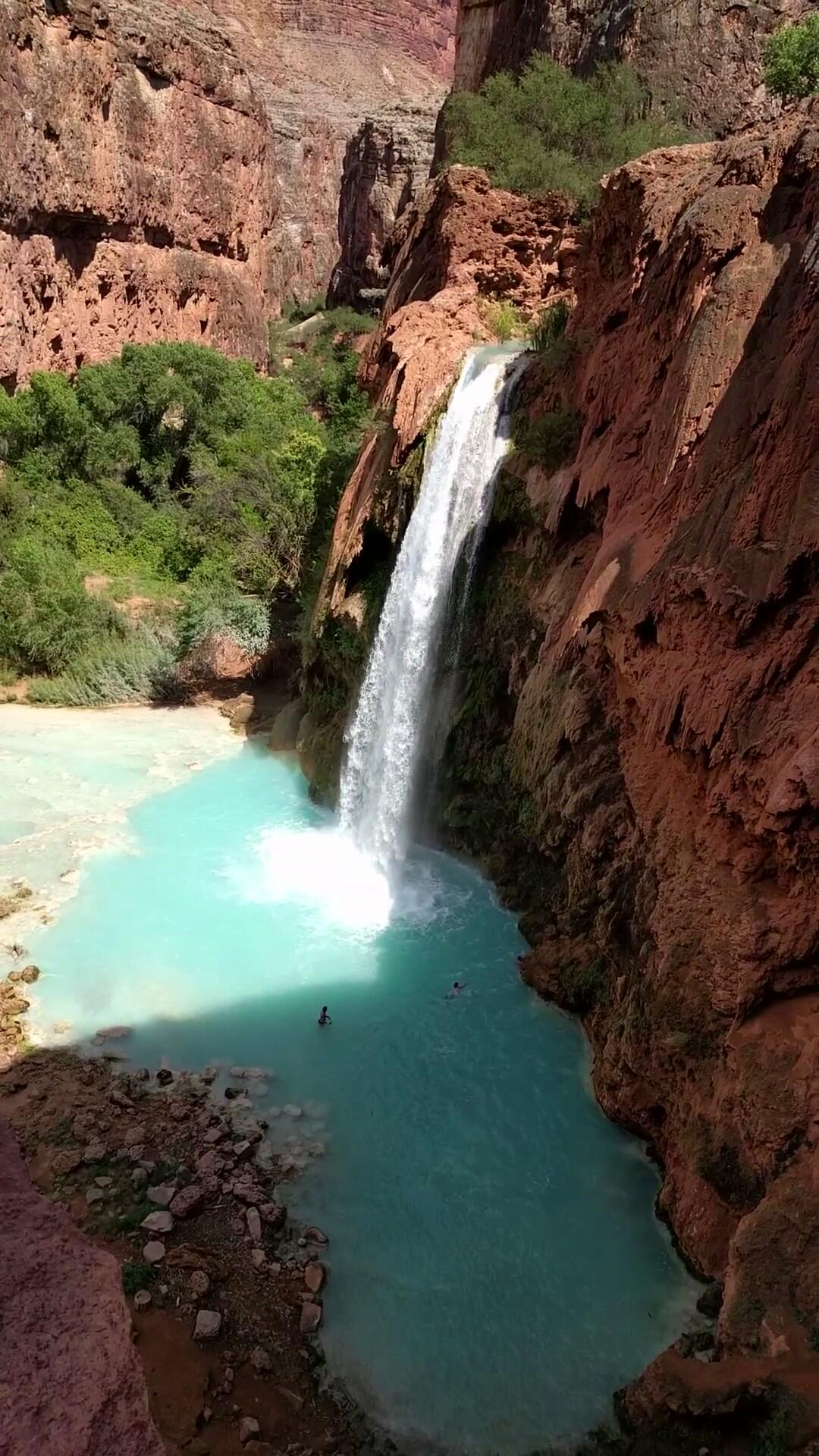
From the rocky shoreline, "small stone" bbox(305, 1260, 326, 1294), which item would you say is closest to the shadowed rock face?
the rocky shoreline

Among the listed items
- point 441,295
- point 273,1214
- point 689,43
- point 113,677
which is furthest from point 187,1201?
→ point 689,43

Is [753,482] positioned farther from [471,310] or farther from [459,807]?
[471,310]

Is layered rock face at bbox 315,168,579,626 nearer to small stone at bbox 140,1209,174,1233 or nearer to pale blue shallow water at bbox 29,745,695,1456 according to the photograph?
pale blue shallow water at bbox 29,745,695,1456

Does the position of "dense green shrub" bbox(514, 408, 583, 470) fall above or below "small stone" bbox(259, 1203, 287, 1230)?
above

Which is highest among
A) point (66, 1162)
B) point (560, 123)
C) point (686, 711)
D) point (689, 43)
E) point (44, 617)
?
point (689, 43)

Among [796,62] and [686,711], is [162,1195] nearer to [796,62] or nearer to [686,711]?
[686,711]

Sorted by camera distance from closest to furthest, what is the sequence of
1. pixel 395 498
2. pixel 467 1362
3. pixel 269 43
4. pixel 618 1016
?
pixel 467 1362 → pixel 618 1016 → pixel 395 498 → pixel 269 43

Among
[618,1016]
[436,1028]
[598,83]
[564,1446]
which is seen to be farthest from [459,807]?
[598,83]
